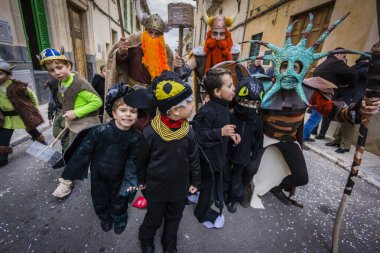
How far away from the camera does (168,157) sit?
1.35 metres

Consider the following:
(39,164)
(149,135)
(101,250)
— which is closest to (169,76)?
(149,135)

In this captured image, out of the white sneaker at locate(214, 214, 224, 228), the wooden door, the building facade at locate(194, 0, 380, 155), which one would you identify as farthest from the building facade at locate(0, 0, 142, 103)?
the building facade at locate(194, 0, 380, 155)

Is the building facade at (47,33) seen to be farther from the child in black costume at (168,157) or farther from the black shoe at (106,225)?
the black shoe at (106,225)

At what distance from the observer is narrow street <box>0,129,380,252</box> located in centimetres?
171

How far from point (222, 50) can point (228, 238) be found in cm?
230

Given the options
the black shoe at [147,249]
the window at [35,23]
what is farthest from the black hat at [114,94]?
the window at [35,23]

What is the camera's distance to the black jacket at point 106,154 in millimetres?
1609

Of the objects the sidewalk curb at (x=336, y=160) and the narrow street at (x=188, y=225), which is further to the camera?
the sidewalk curb at (x=336, y=160)

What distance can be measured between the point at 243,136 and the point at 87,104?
178 centimetres

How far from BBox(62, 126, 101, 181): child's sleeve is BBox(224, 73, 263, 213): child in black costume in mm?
1298

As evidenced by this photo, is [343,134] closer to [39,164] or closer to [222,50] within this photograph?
[222,50]

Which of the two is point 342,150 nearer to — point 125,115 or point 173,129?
point 173,129

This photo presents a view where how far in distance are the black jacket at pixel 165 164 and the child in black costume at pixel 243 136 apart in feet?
2.02

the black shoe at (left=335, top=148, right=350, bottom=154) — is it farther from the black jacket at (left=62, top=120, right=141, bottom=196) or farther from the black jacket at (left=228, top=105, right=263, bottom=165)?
the black jacket at (left=62, top=120, right=141, bottom=196)
